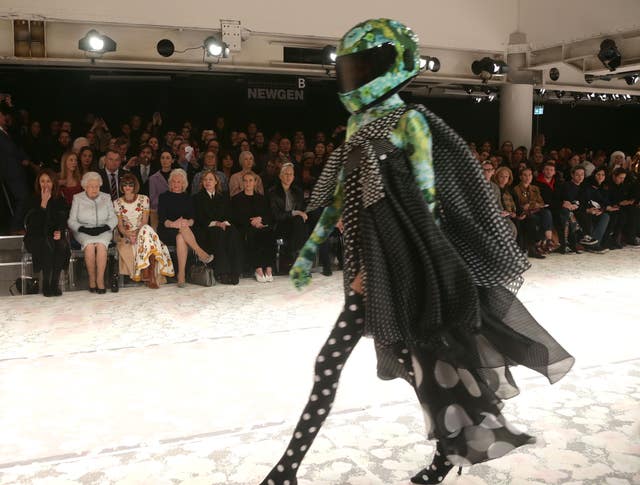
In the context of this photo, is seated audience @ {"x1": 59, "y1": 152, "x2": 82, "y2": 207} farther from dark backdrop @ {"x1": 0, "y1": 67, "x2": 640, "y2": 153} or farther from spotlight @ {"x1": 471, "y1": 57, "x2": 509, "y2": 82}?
spotlight @ {"x1": 471, "y1": 57, "x2": 509, "y2": 82}

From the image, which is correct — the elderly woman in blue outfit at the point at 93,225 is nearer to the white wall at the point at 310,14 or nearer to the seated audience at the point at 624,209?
the white wall at the point at 310,14

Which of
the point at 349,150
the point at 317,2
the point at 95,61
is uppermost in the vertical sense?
the point at 317,2

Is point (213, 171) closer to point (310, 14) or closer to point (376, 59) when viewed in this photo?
point (310, 14)

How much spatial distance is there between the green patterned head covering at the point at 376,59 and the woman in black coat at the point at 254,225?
474 centimetres

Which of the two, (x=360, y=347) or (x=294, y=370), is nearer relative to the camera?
(x=294, y=370)

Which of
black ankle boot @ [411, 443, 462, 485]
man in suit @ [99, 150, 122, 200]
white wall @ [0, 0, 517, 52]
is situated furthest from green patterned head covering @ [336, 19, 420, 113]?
white wall @ [0, 0, 517, 52]

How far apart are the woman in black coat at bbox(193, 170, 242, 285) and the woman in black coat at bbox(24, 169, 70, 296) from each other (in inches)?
47.0

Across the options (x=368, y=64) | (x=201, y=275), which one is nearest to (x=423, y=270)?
(x=368, y=64)

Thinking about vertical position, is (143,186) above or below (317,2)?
below

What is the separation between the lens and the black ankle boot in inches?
85.0

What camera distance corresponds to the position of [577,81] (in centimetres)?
1247

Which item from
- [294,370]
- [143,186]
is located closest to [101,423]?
[294,370]

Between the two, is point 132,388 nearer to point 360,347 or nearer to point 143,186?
point 360,347

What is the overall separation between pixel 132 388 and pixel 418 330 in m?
1.80
